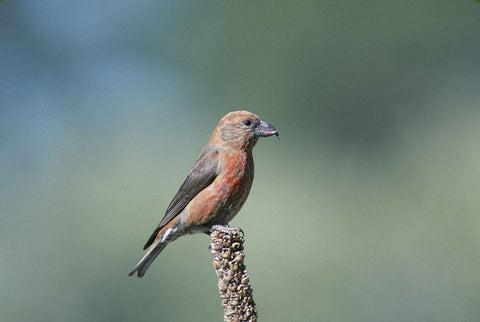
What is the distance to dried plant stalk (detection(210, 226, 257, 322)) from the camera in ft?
7.83

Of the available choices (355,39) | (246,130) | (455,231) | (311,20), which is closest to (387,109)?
(355,39)

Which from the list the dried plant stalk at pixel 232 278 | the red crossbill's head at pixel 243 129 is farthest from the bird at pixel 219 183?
the dried plant stalk at pixel 232 278

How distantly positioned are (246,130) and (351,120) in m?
6.45

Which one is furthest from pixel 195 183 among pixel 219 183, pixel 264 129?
pixel 264 129

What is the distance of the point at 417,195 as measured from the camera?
8633mm

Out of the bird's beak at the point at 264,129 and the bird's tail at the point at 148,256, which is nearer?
the bird's beak at the point at 264,129

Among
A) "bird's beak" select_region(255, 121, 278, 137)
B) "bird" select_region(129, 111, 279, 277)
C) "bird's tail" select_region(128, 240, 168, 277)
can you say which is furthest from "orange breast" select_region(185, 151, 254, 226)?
"bird's tail" select_region(128, 240, 168, 277)

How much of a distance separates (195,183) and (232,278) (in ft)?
5.16

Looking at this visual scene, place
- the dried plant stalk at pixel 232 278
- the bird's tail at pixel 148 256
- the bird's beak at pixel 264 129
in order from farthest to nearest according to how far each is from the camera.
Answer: the bird's tail at pixel 148 256 < the bird's beak at pixel 264 129 < the dried plant stalk at pixel 232 278

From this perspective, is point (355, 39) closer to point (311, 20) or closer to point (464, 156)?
point (311, 20)

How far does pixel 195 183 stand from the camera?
3988 millimetres

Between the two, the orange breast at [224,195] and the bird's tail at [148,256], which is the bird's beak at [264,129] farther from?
the bird's tail at [148,256]

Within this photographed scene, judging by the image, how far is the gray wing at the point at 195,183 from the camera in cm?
396

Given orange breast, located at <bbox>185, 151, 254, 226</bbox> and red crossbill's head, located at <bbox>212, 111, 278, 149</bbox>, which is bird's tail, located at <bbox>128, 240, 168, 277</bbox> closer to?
orange breast, located at <bbox>185, 151, 254, 226</bbox>
